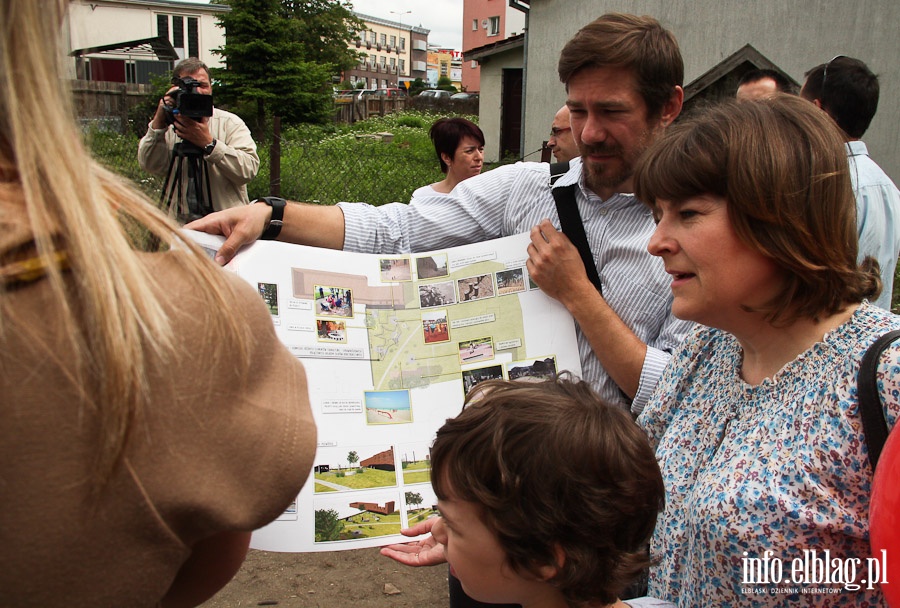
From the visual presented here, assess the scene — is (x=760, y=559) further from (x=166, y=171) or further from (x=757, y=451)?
(x=166, y=171)

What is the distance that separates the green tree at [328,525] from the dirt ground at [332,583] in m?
1.77

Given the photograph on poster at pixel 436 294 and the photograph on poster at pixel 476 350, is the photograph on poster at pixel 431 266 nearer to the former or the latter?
the photograph on poster at pixel 436 294

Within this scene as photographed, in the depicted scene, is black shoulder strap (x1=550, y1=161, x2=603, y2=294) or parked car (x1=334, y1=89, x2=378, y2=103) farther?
parked car (x1=334, y1=89, x2=378, y2=103)

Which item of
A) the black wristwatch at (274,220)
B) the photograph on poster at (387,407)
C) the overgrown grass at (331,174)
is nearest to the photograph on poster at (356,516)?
the photograph on poster at (387,407)

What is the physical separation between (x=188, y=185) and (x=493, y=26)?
2241 inches

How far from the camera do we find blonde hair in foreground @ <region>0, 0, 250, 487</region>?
0.57 m

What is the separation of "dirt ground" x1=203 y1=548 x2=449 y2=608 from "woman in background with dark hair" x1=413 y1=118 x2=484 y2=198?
284 centimetres

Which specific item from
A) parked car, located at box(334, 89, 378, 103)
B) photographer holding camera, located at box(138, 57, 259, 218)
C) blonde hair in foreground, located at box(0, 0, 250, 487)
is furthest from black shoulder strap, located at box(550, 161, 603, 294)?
parked car, located at box(334, 89, 378, 103)

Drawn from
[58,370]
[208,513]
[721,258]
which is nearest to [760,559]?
[721,258]

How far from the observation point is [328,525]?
1.55 m

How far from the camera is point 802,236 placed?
1361 millimetres

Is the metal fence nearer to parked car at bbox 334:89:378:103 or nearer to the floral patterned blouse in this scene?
the floral patterned blouse

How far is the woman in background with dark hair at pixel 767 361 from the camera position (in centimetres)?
125

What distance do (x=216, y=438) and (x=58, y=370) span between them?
14cm
